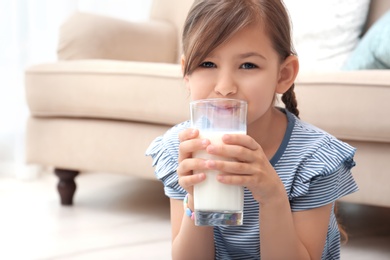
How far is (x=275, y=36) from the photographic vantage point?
3.93 feet

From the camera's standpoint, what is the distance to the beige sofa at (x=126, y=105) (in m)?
1.79

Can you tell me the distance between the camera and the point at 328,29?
2.46 metres

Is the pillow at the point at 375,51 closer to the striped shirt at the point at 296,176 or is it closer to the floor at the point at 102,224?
the floor at the point at 102,224

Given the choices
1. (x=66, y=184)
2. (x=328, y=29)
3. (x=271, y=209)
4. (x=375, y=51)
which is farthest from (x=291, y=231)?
(x=328, y=29)

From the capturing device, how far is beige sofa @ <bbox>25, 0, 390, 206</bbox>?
5.86ft

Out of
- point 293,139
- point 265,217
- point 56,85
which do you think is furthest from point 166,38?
point 265,217

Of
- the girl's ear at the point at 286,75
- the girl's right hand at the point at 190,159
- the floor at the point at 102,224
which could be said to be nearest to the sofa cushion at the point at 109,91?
the floor at the point at 102,224

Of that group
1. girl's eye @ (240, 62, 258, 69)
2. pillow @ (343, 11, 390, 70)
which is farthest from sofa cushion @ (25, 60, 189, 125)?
girl's eye @ (240, 62, 258, 69)

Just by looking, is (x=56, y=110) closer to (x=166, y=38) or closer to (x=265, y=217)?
(x=166, y=38)

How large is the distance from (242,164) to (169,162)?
0.38m

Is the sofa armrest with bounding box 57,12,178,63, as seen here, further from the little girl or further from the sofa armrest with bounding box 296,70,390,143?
the little girl

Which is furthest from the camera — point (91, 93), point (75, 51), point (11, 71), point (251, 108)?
point (11, 71)

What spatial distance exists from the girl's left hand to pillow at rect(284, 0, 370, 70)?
4.72 ft

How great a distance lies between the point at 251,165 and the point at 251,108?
5.9 inches
